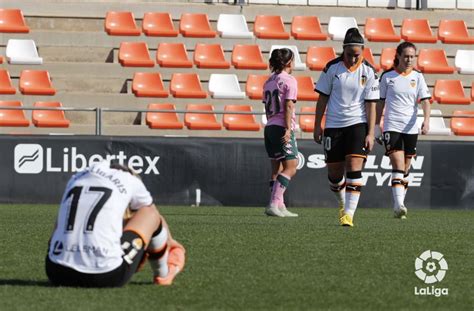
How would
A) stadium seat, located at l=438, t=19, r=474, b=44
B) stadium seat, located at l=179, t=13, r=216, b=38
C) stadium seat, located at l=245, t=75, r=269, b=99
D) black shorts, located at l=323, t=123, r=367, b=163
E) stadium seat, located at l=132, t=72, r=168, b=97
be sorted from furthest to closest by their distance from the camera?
stadium seat, located at l=438, t=19, r=474, b=44 → stadium seat, located at l=179, t=13, r=216, b=38 → stadium seat, located at l=245, t=75, r=269, b=99 → stadium seat, located at l=132, t=72, r=168, b=97 → black shorts, located at l=323, t=123, r=367, b=163

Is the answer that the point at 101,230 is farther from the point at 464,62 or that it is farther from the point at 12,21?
the point at 464,62

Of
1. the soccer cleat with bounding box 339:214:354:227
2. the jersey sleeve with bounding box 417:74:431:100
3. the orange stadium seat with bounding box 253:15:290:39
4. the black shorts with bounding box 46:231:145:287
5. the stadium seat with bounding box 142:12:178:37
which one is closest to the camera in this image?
the black shorts with bounding box 46:231:145:287

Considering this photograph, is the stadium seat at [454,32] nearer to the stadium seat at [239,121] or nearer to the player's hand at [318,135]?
the stadium seat at [239,121]

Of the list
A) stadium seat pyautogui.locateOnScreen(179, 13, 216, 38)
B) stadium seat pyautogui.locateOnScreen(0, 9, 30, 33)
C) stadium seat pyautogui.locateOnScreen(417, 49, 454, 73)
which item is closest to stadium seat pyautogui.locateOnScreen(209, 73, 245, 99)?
stadium seat pyautogui.locateOnScreen(179, 13, 216, 38)

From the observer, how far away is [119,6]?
23.2 meters

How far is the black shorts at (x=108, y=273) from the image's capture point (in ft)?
23.3

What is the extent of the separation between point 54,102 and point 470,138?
7.50 m

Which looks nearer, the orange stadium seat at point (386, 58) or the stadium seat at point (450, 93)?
the stadium seat at point (450, 93)

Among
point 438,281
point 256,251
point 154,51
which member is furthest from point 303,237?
point 154,51

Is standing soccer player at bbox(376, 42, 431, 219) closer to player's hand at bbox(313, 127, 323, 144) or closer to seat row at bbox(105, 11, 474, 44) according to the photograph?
player's hand at bbox(313, 127, 323, 144)

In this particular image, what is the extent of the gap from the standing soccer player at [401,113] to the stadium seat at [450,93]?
24.7 feet

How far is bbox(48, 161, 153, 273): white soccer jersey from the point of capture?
6957 mm

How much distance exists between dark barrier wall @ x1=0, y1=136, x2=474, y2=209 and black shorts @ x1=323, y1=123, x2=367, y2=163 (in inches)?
217

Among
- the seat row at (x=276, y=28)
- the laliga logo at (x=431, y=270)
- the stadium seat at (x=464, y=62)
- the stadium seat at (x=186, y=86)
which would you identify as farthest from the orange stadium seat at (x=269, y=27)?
the laliga logo at (x=431, y=270)
